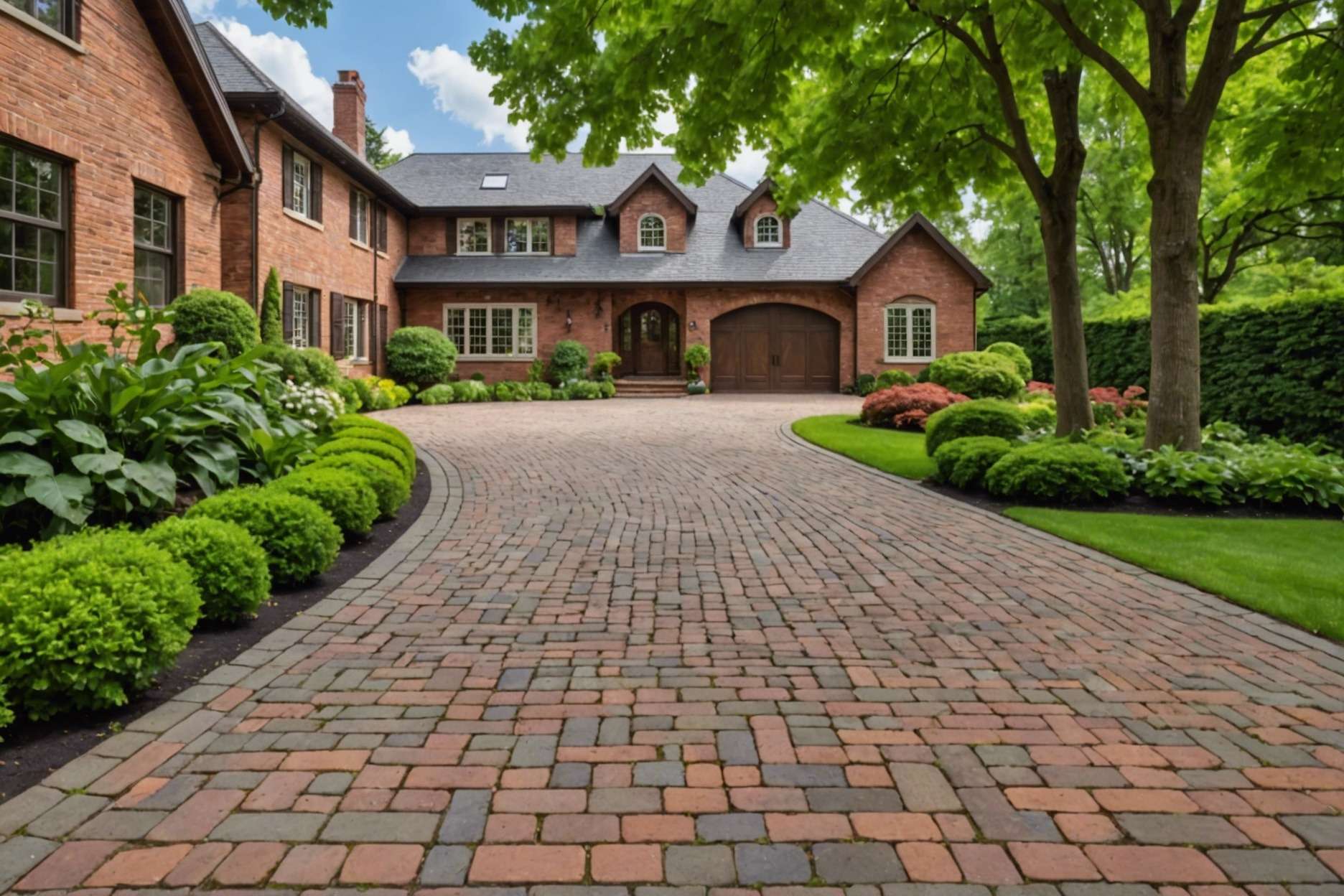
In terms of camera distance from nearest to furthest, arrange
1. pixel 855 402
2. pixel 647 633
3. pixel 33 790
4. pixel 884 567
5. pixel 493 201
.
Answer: pixel 33 790 → pixel 647 633 → pixel 884 567 → pixel 855 402 → pixel 493 201

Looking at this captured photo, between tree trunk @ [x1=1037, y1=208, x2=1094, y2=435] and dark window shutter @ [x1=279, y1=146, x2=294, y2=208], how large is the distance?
13.9 meters

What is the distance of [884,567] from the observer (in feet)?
18.9

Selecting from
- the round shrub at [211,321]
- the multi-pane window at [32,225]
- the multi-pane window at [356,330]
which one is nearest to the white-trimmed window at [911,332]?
the multi-pane window at [356,330]

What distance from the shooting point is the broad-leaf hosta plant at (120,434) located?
4.91m

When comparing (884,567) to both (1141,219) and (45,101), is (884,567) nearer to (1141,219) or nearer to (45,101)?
(45,101)

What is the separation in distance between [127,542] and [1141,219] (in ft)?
123

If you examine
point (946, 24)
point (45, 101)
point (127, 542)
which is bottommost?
point (127, 542)

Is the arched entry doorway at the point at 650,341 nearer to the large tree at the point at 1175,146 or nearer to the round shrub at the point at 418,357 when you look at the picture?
the round shrub at the point at 418,357

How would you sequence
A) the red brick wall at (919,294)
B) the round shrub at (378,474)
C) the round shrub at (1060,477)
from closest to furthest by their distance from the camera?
the round shrub at (378,474) < the round shrub at (1060,477) < the red brick wall at (919,294)

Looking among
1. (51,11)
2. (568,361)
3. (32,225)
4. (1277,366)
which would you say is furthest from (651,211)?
(32,225)

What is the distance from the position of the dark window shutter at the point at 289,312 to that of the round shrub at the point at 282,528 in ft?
41.9

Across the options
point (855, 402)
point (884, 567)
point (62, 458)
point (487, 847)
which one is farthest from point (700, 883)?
point (855, 402)

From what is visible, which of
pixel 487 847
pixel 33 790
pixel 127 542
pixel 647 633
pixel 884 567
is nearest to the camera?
pixel 487 847

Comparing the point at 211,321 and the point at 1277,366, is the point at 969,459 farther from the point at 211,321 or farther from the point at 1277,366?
the point at 211,321
